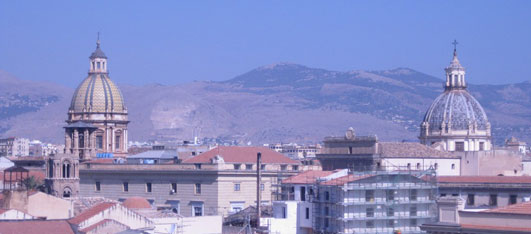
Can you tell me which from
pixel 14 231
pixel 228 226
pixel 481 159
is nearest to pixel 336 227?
pixel 228 226

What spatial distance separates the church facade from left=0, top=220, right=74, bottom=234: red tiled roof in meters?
52.4

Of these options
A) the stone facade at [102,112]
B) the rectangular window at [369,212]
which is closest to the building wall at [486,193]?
the rectangular window at [369,212]

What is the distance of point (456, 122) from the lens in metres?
113

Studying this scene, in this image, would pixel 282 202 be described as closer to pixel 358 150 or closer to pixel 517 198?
pixel 517 198

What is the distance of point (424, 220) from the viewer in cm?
6712

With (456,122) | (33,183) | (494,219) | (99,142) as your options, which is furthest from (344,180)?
(99,142)

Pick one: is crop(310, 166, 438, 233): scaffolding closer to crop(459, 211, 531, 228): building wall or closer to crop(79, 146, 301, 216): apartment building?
crop(79, 146, 301, 216): apartment building

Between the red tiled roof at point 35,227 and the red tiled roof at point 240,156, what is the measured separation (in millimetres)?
31353

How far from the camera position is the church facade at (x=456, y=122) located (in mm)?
111438

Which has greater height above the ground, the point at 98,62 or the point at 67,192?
the point at 98,62

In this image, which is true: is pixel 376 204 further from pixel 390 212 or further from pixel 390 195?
pixel 390 195

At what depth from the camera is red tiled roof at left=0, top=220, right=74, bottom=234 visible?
5825 cm

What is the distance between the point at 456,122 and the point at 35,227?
59.7 meters

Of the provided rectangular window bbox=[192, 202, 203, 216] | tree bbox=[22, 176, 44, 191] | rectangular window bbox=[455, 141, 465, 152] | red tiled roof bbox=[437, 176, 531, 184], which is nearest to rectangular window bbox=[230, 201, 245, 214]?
rectangular window bbox=[192, 202, 203, 216]
